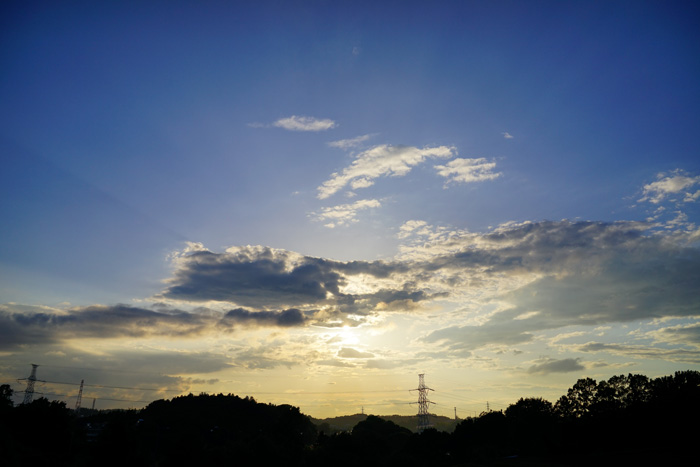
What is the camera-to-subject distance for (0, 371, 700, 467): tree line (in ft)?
203

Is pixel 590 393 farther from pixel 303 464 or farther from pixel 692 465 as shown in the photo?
pixel 303 464

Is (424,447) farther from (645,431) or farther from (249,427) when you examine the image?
(249,427)

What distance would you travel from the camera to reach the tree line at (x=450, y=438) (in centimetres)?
6200

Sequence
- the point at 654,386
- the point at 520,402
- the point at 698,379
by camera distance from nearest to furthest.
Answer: the point at 698,379
the point at 654,386
the point at 520,402

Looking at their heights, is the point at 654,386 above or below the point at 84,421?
above

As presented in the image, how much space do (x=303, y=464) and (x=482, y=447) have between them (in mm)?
48520

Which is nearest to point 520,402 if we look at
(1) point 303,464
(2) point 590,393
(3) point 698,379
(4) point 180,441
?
(2) point 590,393

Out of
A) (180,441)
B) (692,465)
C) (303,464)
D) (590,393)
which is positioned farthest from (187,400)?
(692,465)

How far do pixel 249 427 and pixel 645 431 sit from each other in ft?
447

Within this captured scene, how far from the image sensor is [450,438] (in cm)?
13500

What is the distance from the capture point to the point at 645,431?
8250 cm

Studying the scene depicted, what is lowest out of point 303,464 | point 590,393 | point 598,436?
point 303,464

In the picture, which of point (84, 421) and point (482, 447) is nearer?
point (482, 447)

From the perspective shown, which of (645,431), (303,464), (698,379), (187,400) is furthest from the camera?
(187,400)
